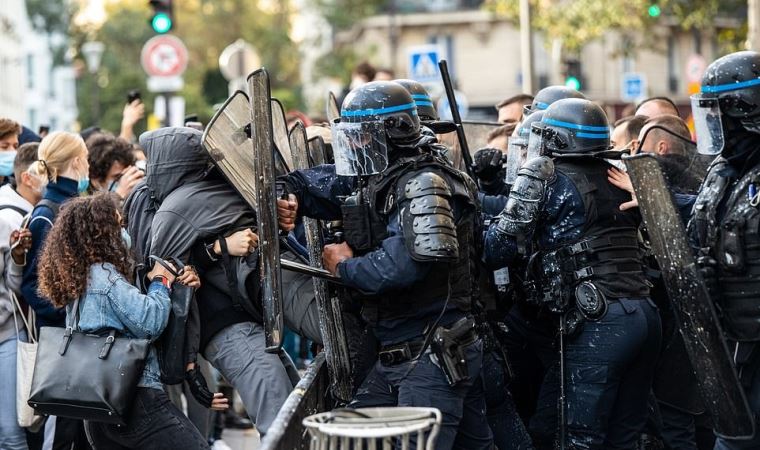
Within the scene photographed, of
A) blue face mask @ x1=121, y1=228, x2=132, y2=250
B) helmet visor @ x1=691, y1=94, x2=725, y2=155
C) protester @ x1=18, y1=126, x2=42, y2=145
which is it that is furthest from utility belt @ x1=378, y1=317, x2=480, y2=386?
protester @ x1=18, y1=126, x2=42, y2=145

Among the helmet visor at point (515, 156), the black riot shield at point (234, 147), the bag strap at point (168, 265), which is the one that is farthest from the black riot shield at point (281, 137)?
the helmet visor at point (515, 156)

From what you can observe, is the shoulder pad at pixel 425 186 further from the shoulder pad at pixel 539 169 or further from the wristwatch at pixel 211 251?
the wristwatch at pixel 211 251

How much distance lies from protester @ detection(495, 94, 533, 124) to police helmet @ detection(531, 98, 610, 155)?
98.3 inches

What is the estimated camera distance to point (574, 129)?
19.9ft

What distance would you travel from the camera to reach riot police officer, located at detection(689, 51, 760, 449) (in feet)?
17.0

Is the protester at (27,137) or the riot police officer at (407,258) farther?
the protester at (27,137)

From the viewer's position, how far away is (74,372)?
5711mm

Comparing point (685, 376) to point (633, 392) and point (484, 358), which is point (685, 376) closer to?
point (633, 392)

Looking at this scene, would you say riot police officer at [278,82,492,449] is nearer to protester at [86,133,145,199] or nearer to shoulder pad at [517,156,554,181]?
shoulder pad at [517,156,554,181]

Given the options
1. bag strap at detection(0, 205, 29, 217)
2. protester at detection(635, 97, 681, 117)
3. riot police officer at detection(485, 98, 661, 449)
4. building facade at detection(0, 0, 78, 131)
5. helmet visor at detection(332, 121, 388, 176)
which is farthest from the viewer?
building facade at detection(0, 0, 78, 131)

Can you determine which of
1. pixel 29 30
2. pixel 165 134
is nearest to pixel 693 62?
pixel 165 134

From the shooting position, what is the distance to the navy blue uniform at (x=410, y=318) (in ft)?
17.3

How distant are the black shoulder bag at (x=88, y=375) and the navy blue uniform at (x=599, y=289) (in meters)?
1.71

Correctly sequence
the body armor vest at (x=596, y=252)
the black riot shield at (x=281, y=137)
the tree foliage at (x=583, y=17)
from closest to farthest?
the body armor vest at (x=596, y=252) < the black riot shield at (x=281, y=137) < the tree foliage at (x=583, y=17)
